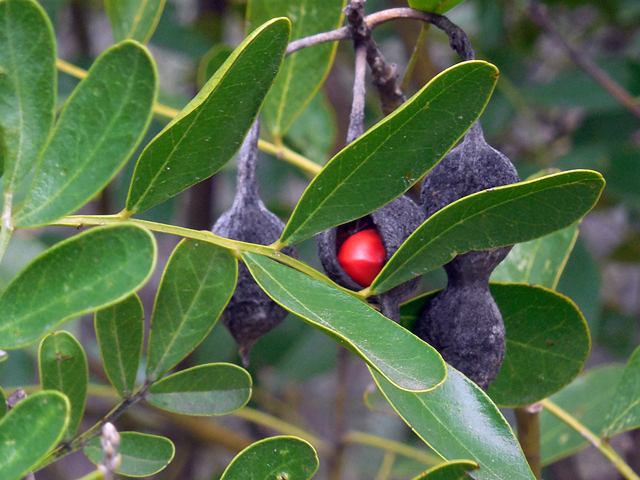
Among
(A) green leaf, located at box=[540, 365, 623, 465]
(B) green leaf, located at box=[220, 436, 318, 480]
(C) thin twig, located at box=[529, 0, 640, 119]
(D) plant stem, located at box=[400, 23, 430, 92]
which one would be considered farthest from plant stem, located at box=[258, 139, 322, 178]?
(C) thin twig, located at box=[529, 0, 640, 119]

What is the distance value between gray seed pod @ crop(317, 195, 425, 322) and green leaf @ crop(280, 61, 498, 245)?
0.03m

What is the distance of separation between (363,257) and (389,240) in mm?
24

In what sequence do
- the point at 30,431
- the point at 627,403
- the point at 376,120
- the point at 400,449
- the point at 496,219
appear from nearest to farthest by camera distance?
1. the point at 30,431
2. the point at 496,219
3. the point at 627,403
4. the point at 400,449
5. the point at 376,120

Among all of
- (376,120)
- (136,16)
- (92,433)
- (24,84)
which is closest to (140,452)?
(92,433)

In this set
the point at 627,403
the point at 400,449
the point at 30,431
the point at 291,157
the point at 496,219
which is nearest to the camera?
the point at 30,431

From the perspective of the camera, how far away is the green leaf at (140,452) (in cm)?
45

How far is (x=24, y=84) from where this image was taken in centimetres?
37

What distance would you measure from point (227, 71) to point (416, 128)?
122mm

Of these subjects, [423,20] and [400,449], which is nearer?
[423,20]

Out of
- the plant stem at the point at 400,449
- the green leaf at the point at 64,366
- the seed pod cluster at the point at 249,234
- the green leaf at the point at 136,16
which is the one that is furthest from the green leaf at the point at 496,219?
the plant stem at the point at 400,449

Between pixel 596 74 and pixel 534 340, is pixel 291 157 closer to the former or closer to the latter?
pixel 534 340

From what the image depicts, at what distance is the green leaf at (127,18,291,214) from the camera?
1.22 feet

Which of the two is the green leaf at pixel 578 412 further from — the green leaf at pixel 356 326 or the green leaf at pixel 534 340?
the green leaf at pixel 356 326

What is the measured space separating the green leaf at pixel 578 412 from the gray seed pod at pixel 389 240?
536 millimetres
